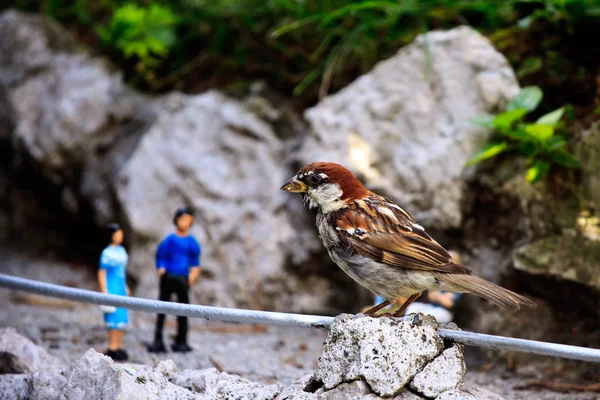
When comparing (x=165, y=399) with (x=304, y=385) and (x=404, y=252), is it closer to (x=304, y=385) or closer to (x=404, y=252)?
(x=304, y=385)

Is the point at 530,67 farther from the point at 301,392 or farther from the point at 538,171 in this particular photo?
the point at 301,392

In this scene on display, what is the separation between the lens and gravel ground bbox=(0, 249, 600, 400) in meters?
3.69

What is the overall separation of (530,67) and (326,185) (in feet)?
8.06

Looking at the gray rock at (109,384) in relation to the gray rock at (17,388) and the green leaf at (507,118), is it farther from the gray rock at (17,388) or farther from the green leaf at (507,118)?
the green leaf at (507,118)

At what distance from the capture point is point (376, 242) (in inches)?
112

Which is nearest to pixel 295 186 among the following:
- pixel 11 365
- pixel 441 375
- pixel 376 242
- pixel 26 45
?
pixel 376 242

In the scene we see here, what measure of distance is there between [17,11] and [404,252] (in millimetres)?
5212

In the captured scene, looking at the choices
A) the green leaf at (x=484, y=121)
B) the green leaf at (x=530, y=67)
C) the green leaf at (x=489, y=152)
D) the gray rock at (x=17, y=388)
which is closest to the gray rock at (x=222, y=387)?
the gray rock at (x=17, y=388)

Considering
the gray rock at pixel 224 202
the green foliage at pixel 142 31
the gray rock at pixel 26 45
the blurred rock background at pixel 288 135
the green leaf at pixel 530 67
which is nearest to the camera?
the blurred rock background at pixel 288 135

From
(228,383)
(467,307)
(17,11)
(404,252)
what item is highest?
(17,11)

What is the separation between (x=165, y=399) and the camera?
2.64 m

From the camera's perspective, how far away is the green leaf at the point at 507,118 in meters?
4.13

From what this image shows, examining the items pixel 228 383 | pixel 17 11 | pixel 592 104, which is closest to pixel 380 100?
pixel 592 104

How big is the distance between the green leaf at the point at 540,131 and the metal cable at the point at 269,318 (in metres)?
1.89
